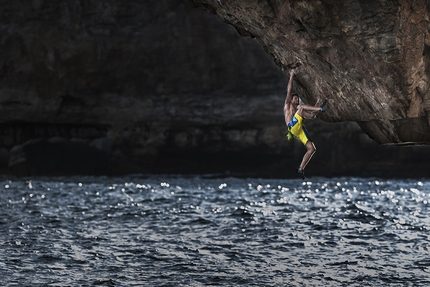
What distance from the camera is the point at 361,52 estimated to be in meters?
12.0

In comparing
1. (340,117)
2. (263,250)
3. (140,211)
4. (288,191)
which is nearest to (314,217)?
(140,211)

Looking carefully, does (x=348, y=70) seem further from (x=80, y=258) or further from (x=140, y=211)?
(x=140, y=211)

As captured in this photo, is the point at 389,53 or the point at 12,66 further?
the point at 12,66

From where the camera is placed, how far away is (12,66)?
4916 centimetres

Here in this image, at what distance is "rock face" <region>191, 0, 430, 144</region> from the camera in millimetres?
11391

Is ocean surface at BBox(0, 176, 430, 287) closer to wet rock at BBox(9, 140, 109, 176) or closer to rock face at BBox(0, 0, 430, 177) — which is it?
wet rock at BBox(9, 140, 109, 176)

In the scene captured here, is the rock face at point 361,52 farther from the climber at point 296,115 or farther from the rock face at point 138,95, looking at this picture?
the rock face at point 138,95

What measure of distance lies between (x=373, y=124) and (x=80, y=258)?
6.48m

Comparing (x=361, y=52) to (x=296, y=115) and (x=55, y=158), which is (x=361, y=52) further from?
(x=55, y=158)

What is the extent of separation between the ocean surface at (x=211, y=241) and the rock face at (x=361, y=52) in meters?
2.92

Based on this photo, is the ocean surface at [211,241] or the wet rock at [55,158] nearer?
the ocean surface at [211,241]

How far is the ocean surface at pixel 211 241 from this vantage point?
1282cm

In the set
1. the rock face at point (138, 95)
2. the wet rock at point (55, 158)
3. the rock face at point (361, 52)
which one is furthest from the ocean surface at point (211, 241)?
the rock face at point (138, 95)

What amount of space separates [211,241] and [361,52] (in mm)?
7110
